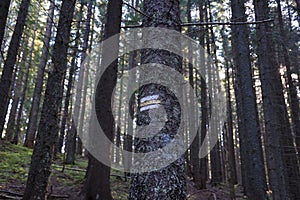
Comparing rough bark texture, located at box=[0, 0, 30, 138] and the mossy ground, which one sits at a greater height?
rough bark texture, located at box=[0, 0, 30, 138]

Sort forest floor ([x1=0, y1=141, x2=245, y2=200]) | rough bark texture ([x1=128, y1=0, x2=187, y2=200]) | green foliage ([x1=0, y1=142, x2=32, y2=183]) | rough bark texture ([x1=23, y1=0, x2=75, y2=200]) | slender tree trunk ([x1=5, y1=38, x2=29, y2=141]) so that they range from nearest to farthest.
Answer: rough bark texture ([x1=128, y1=0, x2=187, y2=200]) < rough bark texture ([x1=23, y1=0, x2=75, y2=200]) < forest floor ([x1=0, y1=141, x2=245, y2=200]) < green foliage ([x1=0, y1=142, x2=32, y2=183]) < slender tree trunk ([x1=5, y1=38, x2=29, y2=141])

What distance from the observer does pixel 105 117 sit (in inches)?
264

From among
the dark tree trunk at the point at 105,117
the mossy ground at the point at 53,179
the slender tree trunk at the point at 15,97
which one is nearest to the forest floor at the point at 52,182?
the mossy ground at the point at 53,179

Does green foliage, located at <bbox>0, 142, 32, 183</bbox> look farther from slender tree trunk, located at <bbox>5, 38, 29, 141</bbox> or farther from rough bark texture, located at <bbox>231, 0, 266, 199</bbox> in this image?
rough bark texture, located at <bbox>231, 0, 266, 199</bbox>

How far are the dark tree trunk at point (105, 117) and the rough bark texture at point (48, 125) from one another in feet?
3.49

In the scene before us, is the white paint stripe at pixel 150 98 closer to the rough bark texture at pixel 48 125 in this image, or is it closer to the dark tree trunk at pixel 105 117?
the rough bark texture at pixel 48 125

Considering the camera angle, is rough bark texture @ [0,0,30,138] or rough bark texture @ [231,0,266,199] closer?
rough bark texture @ [231,0,266,199]

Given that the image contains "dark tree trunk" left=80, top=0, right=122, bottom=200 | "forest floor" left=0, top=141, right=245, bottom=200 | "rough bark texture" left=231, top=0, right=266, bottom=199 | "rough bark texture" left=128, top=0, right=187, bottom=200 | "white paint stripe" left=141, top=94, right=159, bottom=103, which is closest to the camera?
"rough bark texture" left=128, top=0, right=187, bottom=200

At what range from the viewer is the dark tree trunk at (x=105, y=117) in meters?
6.40

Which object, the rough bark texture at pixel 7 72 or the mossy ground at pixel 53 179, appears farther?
the mossy ground at pixel 53 179

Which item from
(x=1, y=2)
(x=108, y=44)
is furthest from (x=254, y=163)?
(x=1, y=2)

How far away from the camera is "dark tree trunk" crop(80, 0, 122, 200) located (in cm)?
640

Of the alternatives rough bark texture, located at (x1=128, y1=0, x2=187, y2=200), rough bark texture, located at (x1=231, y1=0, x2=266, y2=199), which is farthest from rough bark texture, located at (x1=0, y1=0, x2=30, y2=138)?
rough bark texture, located at (x1=231, y1=0, x2=266, y2=199)

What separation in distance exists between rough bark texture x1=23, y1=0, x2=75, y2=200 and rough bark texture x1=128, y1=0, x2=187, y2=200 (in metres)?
4.03
